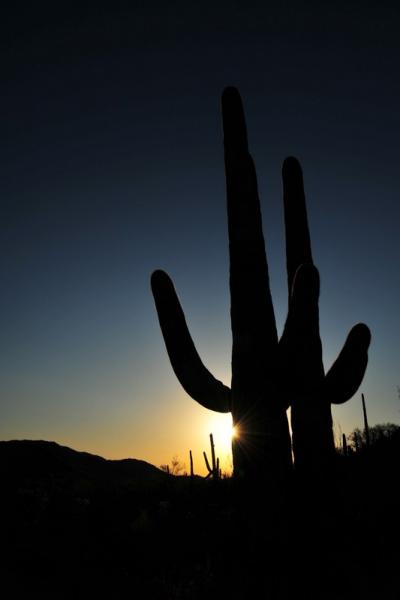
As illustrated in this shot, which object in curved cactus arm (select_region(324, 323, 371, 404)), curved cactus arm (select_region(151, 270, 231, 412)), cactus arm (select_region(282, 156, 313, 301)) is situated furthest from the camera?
cactus arm (select_region(282, 156, 313, 301))

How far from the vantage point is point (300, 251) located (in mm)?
9312

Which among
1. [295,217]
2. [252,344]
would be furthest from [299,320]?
[295,217]

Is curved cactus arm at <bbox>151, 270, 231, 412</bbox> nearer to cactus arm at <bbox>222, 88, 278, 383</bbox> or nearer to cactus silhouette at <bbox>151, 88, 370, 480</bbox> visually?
cactus silhouette at <bbox>151, 88, 370, 480</bbox>

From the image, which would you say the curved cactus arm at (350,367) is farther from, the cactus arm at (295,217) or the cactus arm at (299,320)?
the cactus arm at (295,217)

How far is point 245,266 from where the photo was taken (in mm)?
6520

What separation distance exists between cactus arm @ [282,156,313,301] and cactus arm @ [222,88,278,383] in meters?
1.84

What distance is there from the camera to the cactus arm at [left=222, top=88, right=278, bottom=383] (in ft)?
20.2

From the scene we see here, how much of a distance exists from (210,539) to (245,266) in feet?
24.8

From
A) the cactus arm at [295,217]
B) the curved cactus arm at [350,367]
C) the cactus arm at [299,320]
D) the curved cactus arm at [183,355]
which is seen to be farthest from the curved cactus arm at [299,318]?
the cactus arm at [295,217]

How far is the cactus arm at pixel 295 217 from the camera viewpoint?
29.3 feet

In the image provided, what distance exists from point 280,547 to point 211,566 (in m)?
5.03

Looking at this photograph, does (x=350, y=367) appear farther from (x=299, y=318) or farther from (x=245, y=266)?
(x=245, y=266)

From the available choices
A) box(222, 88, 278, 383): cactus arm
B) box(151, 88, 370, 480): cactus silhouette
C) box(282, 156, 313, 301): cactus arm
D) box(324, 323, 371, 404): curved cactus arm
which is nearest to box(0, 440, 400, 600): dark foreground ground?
box(151, 88, 370, 480): cactus silhouette

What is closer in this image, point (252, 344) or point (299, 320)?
point (299, 320)
